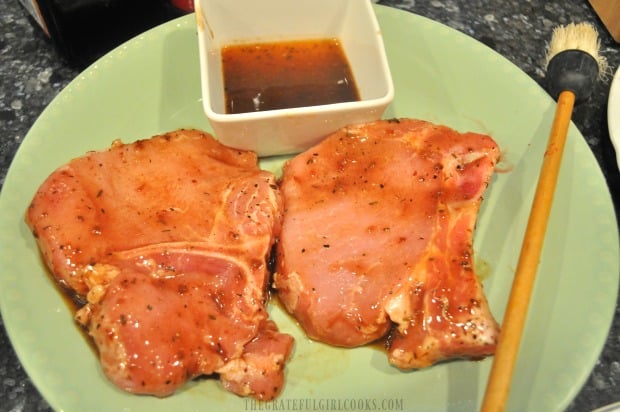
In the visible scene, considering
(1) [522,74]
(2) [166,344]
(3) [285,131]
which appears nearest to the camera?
(2) [166,344]

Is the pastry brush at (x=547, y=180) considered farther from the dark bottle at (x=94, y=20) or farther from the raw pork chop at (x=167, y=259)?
the dark bottle at (x=94, y=20)

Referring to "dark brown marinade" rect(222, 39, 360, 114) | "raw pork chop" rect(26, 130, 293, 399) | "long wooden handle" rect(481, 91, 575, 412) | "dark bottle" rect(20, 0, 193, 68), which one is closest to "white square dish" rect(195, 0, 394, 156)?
"dark brown marinade" rect(222, 39, 360, 114)

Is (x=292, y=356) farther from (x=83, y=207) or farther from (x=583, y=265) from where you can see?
(x=583, y=265)

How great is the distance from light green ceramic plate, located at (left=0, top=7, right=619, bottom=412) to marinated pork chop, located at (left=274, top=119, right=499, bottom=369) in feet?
0.45

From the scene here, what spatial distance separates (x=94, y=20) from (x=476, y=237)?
72.4 inches

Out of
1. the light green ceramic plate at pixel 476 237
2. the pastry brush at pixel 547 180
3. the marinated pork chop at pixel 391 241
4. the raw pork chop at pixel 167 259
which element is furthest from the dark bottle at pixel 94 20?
the pastry brush at pixel 547 180

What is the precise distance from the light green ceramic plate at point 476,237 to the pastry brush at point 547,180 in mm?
114

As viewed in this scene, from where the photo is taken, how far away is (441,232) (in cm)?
193

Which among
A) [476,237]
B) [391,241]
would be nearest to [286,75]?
[391,241]

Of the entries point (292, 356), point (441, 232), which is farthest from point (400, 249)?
point (292, 356)

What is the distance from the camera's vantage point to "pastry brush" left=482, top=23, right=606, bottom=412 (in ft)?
5.11

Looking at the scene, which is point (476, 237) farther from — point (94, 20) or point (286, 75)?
point (94, 20)

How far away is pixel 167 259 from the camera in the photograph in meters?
1.83

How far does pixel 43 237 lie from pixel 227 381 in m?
0.76
